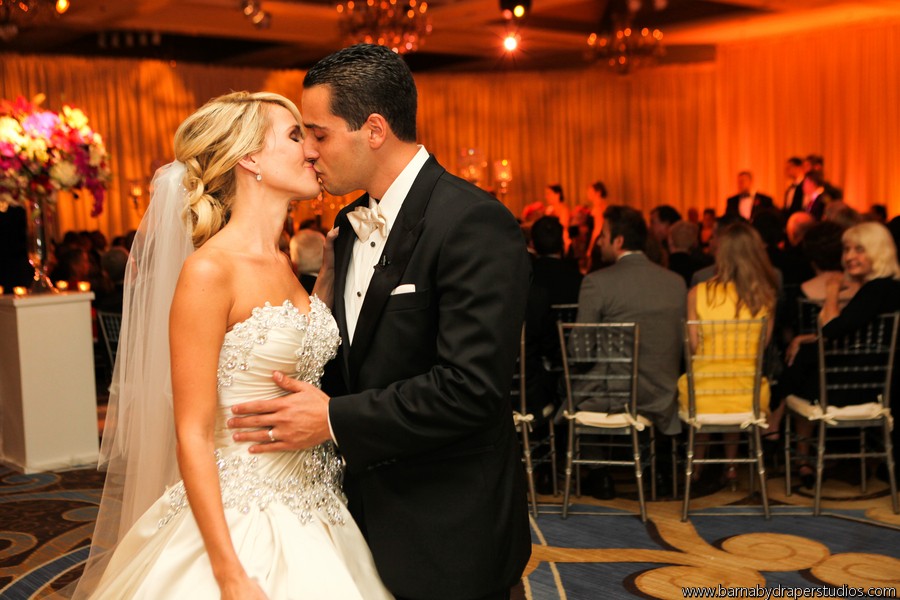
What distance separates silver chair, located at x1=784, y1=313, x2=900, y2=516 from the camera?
475cm

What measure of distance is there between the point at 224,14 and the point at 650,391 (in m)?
8.62

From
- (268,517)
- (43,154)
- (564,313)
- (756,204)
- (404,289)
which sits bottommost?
(268,517)

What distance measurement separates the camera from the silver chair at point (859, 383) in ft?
15.6

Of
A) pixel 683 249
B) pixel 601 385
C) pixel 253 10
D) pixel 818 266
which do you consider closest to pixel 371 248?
pixel 601 385

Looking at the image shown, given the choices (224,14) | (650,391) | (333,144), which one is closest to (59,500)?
(650,391)

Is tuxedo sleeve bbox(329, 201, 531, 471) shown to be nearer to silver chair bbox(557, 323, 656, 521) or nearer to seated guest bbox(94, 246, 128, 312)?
silver chair bbox(557, 323, 656, 521)

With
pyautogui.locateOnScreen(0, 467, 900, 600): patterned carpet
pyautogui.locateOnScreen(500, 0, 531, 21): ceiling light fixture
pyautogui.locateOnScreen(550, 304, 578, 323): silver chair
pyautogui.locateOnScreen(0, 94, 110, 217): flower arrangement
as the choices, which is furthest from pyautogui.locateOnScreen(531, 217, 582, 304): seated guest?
pyautogui.locateOnScreen(500, 0, 531, 21): ceiling light fixture

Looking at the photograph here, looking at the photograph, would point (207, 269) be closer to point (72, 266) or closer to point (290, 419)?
point (290, 419)

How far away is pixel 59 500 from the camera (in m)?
5.21

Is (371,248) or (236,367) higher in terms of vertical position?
(371,248)

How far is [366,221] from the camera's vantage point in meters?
2.04

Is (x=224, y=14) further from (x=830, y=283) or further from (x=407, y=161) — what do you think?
(x=407, y=161)

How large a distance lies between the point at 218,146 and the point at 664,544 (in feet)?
9.91

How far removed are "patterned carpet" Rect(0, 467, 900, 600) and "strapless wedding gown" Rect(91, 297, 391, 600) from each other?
6.04 ft
